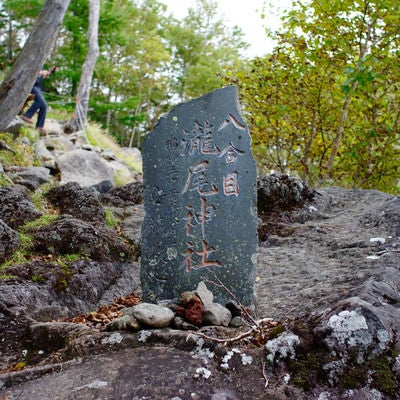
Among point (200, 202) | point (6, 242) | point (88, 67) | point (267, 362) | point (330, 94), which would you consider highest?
point (88, 67)

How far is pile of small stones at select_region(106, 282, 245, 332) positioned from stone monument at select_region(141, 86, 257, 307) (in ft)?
1.11

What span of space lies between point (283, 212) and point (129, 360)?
Answer: 457cm

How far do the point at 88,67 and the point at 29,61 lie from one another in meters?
8.28

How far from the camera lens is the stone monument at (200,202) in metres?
3.32

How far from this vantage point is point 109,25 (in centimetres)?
1708

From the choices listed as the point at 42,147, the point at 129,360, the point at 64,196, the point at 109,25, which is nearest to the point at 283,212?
the point at 64,196

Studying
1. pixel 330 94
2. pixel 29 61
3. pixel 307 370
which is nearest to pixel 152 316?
pixel 307 370

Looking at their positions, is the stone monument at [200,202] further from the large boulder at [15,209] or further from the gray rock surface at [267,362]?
the large boulder at [15,209]

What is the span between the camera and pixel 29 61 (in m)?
6.07

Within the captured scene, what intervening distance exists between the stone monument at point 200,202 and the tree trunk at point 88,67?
427 inches

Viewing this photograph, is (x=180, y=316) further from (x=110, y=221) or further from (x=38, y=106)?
(x=38, y=106)

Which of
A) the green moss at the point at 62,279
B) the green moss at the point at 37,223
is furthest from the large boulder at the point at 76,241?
the green moss at the point at 62,279

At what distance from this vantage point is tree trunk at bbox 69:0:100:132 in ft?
44.6

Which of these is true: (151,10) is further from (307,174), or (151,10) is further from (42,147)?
(307,174)
